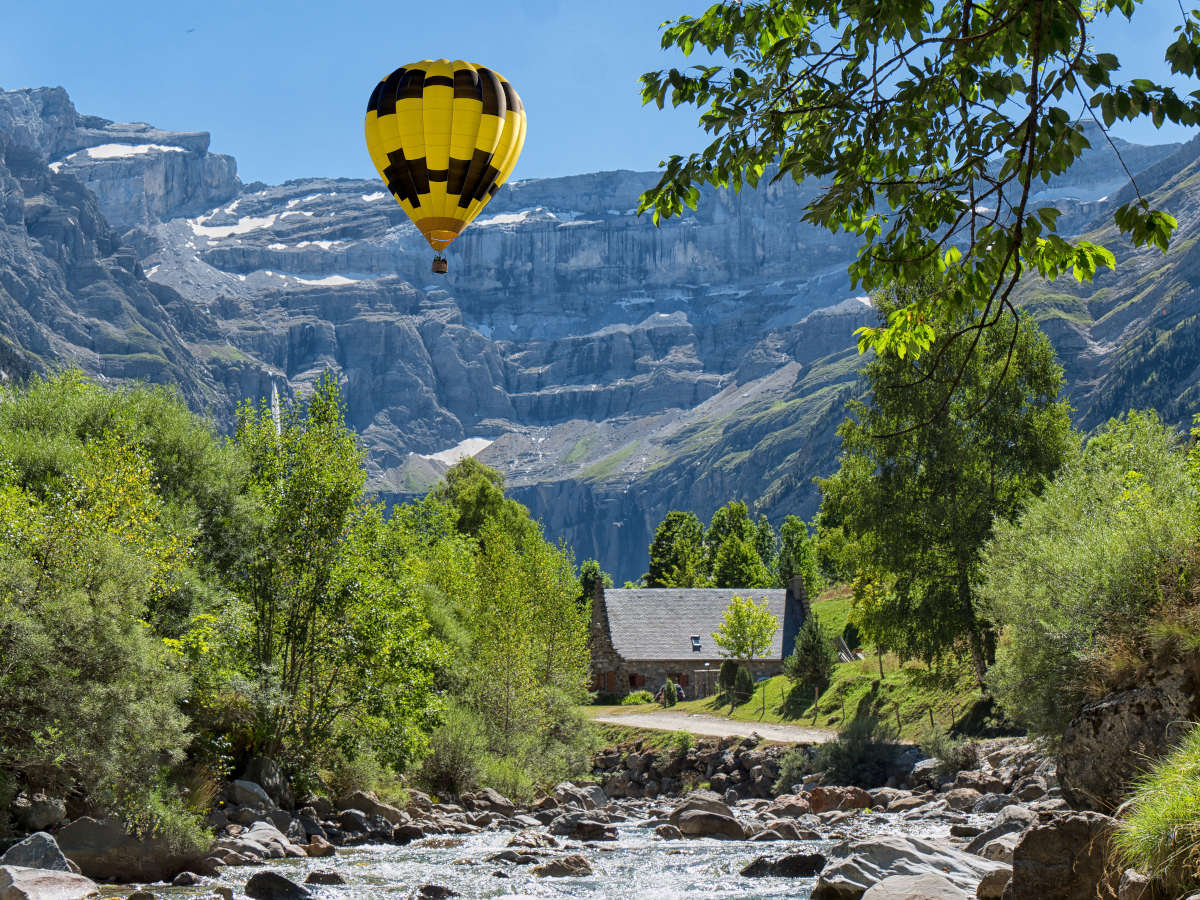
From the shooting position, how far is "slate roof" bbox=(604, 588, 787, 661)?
62869mm

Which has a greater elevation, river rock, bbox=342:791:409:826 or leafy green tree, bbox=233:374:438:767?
leafy green tree, bbox=233:374:438:767

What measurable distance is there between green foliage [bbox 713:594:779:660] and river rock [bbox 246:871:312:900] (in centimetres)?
4426

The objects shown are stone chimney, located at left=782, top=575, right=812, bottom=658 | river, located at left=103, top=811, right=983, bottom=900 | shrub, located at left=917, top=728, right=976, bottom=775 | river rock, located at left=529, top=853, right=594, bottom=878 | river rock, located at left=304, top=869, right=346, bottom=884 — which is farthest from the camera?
stone chimney, located at left=782, top=575, right=812, bottom=658

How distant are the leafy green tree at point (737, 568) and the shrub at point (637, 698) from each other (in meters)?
27.4

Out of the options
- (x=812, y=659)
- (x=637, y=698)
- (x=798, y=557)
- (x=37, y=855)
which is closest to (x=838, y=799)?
(x=812, y=659)

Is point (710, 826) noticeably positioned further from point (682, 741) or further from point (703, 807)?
A: point (682, 741)

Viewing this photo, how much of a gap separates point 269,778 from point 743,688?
32897mm

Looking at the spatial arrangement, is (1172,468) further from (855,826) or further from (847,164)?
(847,164)

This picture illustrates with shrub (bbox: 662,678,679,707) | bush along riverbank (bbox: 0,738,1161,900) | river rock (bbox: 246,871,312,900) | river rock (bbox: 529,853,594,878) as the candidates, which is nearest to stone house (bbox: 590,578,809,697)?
shrub (bbox: 662,678,679,707)

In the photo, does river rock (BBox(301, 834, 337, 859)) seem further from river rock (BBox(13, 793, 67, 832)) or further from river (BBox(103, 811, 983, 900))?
river rock (BBox(13, 793, 67, 832))

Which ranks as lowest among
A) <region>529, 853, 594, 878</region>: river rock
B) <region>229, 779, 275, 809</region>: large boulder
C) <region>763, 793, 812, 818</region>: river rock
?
<region>763, 793, 812, 818</region>: river rock

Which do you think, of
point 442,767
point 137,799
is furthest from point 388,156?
point 442,767

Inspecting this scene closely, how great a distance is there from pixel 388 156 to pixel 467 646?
56.4 feet

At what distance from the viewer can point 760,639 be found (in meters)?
57.4
